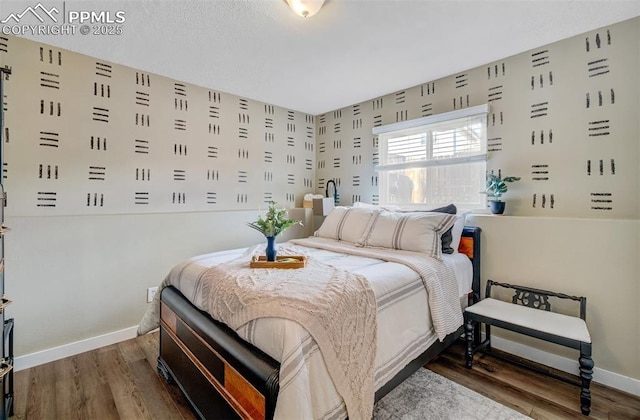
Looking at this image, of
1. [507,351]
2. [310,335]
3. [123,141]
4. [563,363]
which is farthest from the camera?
[123,141]

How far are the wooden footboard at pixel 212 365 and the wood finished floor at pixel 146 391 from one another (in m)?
0.17

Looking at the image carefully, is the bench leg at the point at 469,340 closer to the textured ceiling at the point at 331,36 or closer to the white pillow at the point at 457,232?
the white pillow at the point at 457,232

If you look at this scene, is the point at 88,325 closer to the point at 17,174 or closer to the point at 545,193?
the point at 17,174

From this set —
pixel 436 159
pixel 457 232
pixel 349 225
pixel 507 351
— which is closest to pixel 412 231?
pixel 457 232

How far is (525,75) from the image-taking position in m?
2.39

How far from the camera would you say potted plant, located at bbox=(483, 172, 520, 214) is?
2.40 m

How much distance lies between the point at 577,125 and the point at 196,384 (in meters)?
3.04

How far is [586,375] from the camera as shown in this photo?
65.4 inches

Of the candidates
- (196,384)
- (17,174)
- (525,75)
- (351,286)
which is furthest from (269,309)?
(525,75)

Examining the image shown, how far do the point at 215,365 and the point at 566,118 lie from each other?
2.86 meters

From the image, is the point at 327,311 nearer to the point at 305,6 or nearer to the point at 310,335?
the point at 310,335

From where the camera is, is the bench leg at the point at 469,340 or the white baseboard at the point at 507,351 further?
the bench leg at the point at 469,340

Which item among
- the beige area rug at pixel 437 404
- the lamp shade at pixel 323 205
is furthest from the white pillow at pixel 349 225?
the beige area rug at pixel 437 404

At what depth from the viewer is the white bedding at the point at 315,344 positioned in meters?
1.07
